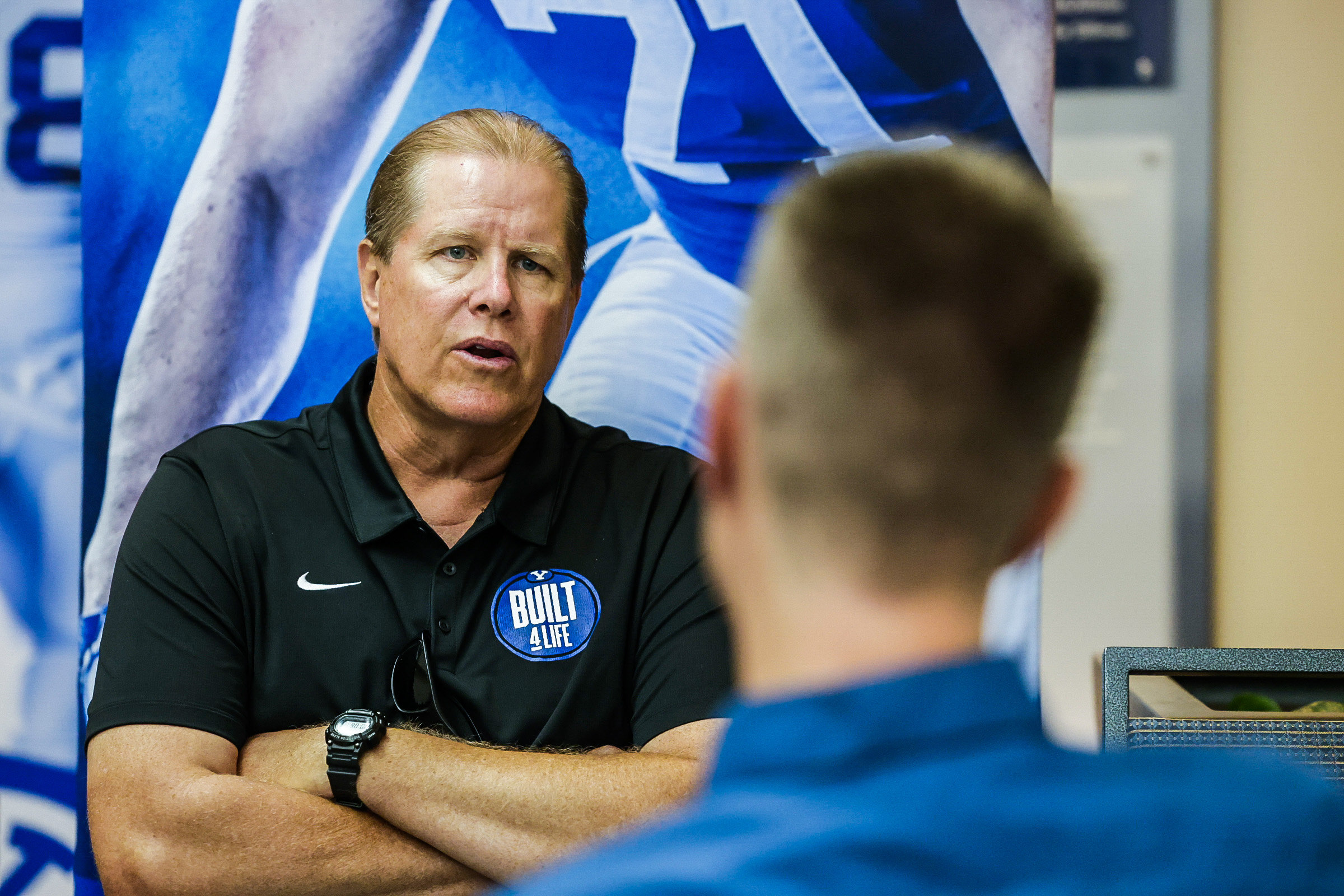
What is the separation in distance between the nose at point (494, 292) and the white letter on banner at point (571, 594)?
39cm

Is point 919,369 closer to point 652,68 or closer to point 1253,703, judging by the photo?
point 1253,703

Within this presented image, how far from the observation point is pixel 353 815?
4.43 ft

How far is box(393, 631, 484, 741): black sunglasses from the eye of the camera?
153 centimetres

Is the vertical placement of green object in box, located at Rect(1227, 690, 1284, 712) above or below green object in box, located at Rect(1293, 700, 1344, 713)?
below

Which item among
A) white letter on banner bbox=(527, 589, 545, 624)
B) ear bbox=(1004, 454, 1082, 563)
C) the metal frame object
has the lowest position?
the metal frame object

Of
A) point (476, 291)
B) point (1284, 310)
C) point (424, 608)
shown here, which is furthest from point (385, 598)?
point (1284, 310)

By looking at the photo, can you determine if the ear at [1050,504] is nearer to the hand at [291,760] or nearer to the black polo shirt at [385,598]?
the black polo shirt at [385,598]

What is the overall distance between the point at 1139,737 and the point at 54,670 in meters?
1.75

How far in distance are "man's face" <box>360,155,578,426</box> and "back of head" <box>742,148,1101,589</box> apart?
1083 mm

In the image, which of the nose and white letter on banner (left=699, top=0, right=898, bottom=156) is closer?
the nose

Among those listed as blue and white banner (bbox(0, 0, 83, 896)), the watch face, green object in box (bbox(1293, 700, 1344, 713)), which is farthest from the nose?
green object in box (bbox(1293, 700, 1344, 713))

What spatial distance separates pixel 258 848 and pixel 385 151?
4.00 ft

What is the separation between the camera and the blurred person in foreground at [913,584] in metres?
0.49

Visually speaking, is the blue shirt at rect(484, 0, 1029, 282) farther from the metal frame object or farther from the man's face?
the metal frame object
